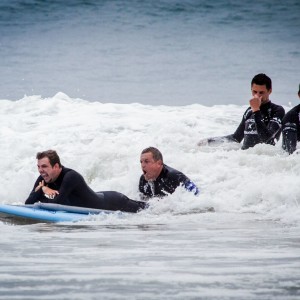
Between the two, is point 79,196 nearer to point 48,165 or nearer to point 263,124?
point 48,165

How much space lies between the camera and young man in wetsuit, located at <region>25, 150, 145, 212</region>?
6.92 m

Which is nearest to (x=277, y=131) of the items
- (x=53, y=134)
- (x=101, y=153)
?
(x=101, y=153)

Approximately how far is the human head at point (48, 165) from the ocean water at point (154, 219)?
1.54ft

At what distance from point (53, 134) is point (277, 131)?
5.41 metres

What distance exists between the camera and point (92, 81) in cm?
1895

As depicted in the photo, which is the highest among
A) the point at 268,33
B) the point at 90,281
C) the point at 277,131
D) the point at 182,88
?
the point at 268,33

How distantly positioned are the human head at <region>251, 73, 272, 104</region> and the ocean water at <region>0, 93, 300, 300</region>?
87 cm

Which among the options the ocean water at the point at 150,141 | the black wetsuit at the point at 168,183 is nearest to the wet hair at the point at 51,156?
the ocean water at the point at 150,141

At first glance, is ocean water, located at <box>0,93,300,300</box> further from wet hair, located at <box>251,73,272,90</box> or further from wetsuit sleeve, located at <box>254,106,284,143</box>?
wet hair, located at <box>251,73,272,90</box>

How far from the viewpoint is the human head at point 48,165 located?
6.89 m

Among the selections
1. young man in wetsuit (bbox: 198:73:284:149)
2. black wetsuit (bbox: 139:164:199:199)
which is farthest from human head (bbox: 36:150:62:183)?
young man in wetsuit (bbox: 198:73:284:149)

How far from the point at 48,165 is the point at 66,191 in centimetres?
24

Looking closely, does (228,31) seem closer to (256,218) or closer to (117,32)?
(117,32)

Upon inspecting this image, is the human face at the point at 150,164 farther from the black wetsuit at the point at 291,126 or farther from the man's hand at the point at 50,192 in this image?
the black wetsuit at the point at 291,126
